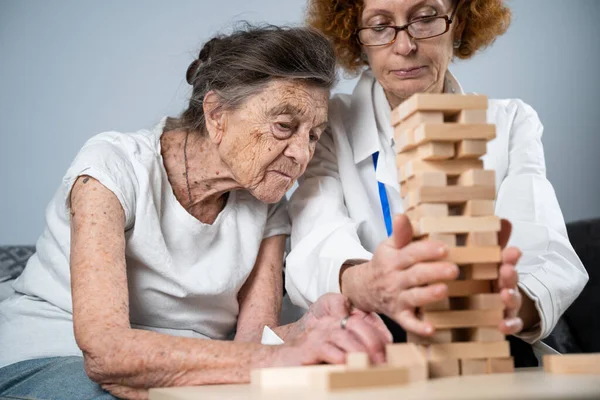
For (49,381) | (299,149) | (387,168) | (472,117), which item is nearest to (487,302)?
(472,117)

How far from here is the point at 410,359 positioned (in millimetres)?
1535

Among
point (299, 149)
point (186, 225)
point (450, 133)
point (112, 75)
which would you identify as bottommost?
point (186, 225)

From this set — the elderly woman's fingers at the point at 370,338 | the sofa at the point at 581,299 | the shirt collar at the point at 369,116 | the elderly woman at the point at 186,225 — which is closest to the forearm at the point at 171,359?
the elderly woman at the point at 186,225

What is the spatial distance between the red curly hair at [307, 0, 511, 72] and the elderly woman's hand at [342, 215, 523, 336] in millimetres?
1275

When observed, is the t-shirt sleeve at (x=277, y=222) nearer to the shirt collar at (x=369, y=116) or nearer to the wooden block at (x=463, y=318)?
the shirt collar at (x=369, y=116)

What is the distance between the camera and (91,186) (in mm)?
2191

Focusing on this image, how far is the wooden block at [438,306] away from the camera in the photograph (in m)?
1.59

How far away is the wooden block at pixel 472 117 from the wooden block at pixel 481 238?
23 cm

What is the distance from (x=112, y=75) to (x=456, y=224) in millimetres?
2862

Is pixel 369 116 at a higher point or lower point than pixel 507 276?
higher

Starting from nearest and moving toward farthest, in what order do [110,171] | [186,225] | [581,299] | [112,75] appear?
[110,171] < [186,225] < [581,299] < [112,75]

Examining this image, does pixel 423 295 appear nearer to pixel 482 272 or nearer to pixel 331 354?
pixel 482 272

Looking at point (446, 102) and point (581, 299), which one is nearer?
point (446, 102)

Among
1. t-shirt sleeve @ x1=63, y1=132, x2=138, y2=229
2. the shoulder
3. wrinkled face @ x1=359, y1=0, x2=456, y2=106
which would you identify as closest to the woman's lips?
wrinkled face @ x1=359, y1=0, x2=456, y2=106
